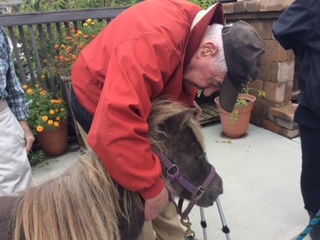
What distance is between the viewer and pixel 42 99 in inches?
137

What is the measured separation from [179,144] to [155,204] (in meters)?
0.24

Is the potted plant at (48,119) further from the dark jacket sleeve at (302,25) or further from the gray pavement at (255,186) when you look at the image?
the dark jacket sleeve at (302,25)

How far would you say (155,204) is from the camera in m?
1.13

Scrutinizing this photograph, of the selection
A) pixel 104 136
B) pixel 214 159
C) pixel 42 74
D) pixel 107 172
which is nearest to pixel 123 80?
pixel 104 136

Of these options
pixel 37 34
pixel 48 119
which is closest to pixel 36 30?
pixel 37 34

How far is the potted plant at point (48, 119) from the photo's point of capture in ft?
11.2

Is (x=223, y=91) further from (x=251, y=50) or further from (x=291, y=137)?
(x=291, y=137)

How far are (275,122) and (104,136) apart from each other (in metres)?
3.27

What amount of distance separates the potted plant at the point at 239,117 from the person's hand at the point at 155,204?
262cm

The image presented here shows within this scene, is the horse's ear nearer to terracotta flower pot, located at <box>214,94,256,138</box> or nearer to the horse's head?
the horse's head

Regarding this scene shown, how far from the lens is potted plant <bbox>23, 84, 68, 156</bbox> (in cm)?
340

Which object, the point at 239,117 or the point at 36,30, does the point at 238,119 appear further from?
the point at 36,30

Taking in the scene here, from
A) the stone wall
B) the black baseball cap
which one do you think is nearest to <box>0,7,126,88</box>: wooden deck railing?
the stone wall

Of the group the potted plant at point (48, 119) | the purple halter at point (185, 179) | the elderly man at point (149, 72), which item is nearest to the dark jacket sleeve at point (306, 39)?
the elderly man at point (149, 72)
